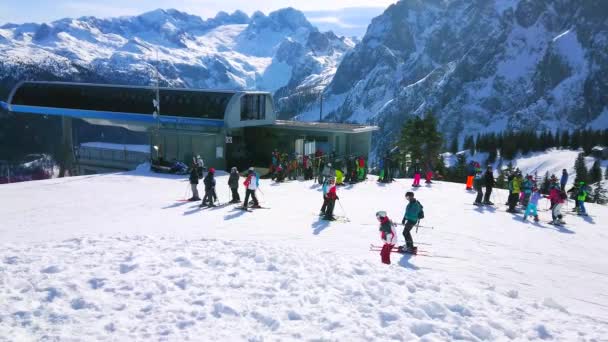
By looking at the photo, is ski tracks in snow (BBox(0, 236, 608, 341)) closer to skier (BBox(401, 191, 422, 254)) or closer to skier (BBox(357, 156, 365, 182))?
skier (BBox(401, 191, 422, 254))

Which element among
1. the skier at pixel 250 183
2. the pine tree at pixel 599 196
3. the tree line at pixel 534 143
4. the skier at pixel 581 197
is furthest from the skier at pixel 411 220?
the tree line at pixel 534 143

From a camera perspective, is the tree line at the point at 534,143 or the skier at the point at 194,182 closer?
the skier at the point at 194,182

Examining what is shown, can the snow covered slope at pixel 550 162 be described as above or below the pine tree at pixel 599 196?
above

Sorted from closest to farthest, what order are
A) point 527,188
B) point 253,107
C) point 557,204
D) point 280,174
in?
point 557,204 → point 527,188 → point 280,174 → point 253,107

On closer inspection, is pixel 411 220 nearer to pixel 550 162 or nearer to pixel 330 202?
pixel 330 202

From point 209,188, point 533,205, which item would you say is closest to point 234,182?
point 209,188

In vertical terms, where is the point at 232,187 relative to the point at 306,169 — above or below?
below

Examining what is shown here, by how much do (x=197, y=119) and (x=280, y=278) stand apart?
88.4 ft

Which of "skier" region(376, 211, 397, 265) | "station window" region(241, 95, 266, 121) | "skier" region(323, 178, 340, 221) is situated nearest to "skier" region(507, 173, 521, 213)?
"skier" region(323, 178, 340, 221)

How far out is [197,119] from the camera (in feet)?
119

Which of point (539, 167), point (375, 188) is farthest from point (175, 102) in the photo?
point (539, 167)

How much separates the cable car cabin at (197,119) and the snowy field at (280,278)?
13792 mm

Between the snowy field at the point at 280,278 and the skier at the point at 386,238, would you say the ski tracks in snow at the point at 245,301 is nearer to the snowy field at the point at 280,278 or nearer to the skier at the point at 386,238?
the snowy field at the point at 280,278

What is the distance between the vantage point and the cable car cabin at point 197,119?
32750 millimetres
